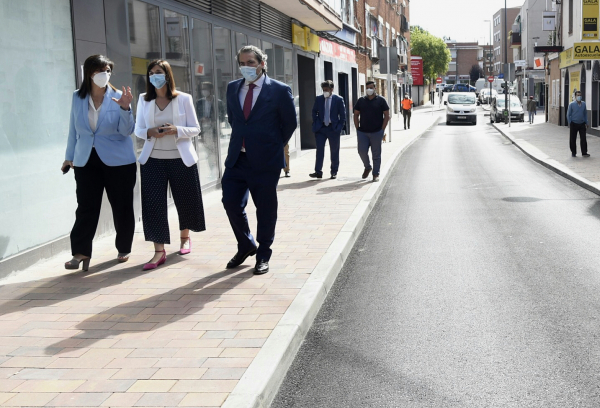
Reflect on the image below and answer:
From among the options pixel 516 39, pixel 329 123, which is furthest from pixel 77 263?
pixel 516 39

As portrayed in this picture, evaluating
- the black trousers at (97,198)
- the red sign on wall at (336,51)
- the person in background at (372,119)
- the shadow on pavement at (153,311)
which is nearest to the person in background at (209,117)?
the person in background at (372,119)

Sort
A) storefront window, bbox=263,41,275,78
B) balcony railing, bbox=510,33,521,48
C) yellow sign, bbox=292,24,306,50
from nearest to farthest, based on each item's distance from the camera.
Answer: storefront window, bbox=263,41,275,78 < yellow sign, bbox=292,24,306,50 < balcony railing, bbox=510,33,521,48

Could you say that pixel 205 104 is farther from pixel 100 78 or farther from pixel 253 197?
pixel 253 197

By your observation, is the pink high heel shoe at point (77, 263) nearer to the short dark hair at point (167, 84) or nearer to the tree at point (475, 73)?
the short dark hair at point (167, 84)

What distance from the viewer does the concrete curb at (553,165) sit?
1285 centimetres

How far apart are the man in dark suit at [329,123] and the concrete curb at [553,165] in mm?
4465

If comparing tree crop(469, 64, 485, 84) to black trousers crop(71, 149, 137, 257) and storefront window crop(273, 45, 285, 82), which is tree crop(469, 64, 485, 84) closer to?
storefront window crop(273, 45, 285, 82)

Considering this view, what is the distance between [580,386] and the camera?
3.89 metres

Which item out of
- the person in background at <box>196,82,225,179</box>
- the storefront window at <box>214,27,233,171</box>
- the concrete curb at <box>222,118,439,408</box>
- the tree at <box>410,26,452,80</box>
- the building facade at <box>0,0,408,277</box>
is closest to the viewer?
the concrete curb at <box>222,118,439,408</box>

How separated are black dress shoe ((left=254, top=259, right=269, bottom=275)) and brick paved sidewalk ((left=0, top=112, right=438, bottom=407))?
0.27ft

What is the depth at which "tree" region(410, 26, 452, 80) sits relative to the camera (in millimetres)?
101062

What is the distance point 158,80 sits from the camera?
21.6 ft

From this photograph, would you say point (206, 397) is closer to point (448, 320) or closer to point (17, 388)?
point (17, 388)

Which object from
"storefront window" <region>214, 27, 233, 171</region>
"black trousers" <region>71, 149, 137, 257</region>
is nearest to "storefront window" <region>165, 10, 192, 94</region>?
"storefront window" <region>214, 27, 233, 171</region>
